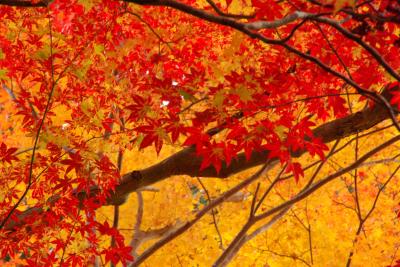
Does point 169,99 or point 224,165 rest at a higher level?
point 169,99

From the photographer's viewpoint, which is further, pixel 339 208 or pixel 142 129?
pixel 339 208

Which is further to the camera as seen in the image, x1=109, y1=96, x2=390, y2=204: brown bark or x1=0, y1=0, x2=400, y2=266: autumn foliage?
x1=109, y1=96, x2=390, y2=204: brown bark

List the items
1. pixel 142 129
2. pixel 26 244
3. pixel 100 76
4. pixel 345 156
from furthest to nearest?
pixel 345 156, pixel 100 76, pixel 26 244, pixel 142 129

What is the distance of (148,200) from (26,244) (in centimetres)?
444

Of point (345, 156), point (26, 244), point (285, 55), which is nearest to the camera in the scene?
point (285, 55)

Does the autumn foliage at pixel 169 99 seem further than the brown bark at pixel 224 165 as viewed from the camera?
No

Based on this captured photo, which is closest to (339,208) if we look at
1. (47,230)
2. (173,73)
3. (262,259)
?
(262,259)

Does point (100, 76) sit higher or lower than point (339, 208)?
higher

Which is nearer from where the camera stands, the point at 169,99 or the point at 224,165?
the point at 169,99

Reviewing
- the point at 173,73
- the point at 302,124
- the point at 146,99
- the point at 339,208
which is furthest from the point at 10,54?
the point at 339,208

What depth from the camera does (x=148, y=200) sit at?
8461mm

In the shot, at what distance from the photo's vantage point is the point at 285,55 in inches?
138

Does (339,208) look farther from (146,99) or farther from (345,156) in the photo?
(146,99)

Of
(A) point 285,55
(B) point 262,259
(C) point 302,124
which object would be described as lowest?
(B) point 262,259
